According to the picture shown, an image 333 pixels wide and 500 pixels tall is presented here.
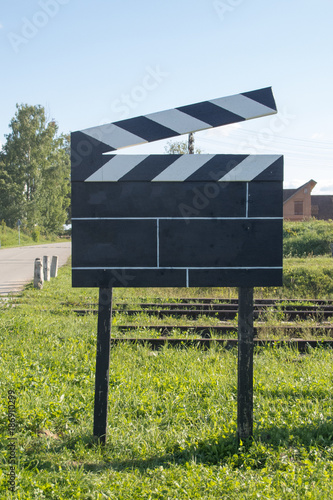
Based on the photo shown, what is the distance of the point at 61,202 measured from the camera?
2459 inches

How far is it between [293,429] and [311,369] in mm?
1773

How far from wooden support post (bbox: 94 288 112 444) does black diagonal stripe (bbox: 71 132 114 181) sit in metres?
1.05

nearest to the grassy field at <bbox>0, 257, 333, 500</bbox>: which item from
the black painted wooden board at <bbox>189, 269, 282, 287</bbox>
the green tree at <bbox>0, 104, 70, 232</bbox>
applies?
the black painted wooden board at <bbox>189, 269, 282, 287</bbox>

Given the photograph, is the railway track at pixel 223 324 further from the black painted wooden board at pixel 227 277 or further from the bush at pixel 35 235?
the bush at pixel 35 235

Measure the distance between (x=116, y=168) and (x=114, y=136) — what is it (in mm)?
289

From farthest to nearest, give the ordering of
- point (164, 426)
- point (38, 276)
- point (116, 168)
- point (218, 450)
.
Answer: point (38, 276) < point (164, 426) < point (116, 168) < point (218, 450)

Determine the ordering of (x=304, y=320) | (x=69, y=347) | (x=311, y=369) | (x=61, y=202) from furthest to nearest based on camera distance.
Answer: (x=61, y=202) < (x=304, y=320) < (x=69, y=347) < (x=311, y=369)

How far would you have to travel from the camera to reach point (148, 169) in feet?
13.0

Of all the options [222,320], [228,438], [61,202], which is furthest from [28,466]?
[61,202]

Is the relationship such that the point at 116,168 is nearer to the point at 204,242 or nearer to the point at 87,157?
the point at 87,157

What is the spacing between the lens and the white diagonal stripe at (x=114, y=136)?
3.94m

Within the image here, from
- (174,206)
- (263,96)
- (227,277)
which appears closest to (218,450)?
(227,277)

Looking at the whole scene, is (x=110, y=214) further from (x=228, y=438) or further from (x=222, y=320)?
(x=222, y=320)

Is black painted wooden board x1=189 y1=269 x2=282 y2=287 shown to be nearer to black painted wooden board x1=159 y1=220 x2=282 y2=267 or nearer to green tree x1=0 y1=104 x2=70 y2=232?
black painted wooden board x1=159 y1=220 x2=282 y2=267
